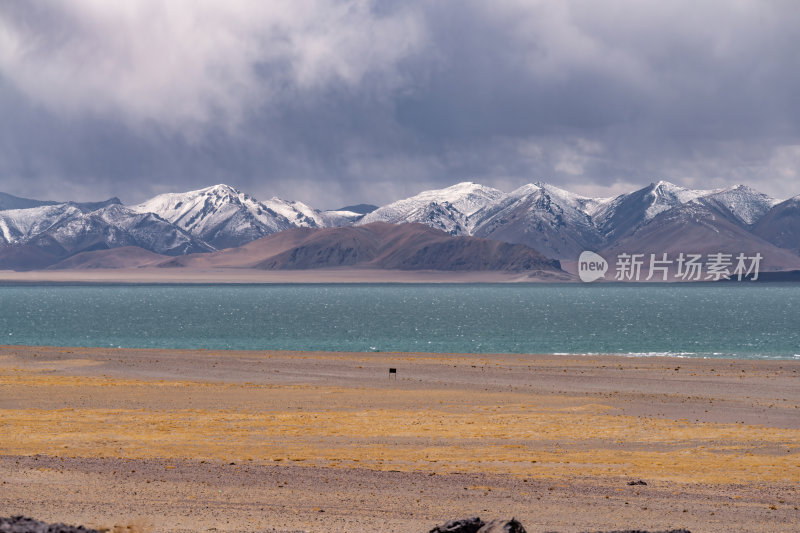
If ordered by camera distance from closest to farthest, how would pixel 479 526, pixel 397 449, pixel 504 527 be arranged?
pixel 504 527
pixel 479 526
pixel 397 449

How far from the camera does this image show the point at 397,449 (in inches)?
1066

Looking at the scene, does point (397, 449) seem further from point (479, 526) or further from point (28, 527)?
point (28, 527)

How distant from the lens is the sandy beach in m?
19.0

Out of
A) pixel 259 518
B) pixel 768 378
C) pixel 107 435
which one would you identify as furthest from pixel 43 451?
pixel 768 378

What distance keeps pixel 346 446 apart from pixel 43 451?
880 centimetres

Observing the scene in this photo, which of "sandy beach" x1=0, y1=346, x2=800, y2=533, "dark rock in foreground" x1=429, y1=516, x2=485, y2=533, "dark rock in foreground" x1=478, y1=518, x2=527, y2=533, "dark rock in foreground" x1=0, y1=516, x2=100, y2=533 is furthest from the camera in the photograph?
"sandy beach" x1=0, y1=346, x2=800, y2=533

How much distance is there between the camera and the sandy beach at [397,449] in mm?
18953

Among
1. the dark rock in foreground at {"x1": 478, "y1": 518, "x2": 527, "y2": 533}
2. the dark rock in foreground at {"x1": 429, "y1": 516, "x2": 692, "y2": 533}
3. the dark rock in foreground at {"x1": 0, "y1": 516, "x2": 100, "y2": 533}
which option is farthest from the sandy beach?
the dark rock in foreground at {"x1": 0, "y1": 516, "x2": 100, "y2": 533}

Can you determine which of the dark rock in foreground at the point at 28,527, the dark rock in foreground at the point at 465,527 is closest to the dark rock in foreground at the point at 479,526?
the dark rock in foreground at the point at 465,527

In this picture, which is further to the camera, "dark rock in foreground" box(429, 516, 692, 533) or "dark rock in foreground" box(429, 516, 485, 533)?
"dark rock in foreground" box(429, 516, 485, 533)

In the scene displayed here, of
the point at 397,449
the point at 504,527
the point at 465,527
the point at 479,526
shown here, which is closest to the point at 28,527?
the point at 465,527

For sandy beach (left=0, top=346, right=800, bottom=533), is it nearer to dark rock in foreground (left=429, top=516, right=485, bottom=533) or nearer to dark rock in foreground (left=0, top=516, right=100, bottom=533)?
dark rock in foreground (left=429, top=516, right=485, bottom=533)

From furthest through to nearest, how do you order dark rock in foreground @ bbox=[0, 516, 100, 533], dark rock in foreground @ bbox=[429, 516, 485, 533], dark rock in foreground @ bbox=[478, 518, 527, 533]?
dark rock in foreground @ bbox=[429, 516, 485, 533]
dark rock in foreground @ bbox=[478, 518, 527, 533]
dark rock in foreground @ bbox=[0, 516, 100, 533]

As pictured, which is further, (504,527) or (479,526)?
(479,526)
